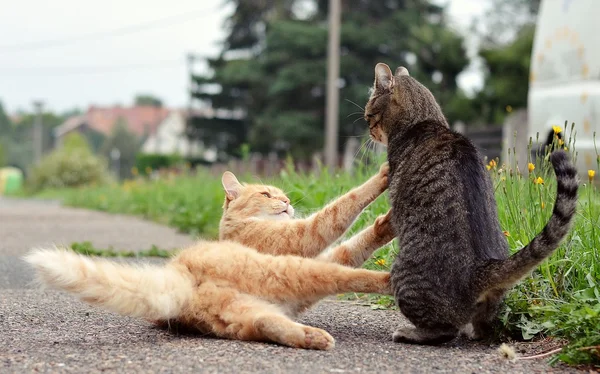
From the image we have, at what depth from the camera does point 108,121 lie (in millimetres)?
80625

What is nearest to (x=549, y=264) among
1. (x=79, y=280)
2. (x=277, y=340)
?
(x=277, y=340)

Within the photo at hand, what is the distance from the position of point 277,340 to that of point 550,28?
6.98m

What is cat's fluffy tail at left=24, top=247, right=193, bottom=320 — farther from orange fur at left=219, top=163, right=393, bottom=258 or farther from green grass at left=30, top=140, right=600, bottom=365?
green grass at left=30, top=140, right=600, bottom=365

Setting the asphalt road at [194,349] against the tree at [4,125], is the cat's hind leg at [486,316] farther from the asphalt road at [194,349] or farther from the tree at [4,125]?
the tree at [4,125]

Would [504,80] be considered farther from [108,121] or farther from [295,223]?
[108,121]

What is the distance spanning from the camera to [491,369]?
9.72 feet

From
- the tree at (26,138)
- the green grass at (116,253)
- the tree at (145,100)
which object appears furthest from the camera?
the tree at (145,100)

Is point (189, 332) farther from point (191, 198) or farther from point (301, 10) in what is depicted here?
point (301, 10)

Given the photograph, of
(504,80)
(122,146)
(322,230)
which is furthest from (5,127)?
(322,230)

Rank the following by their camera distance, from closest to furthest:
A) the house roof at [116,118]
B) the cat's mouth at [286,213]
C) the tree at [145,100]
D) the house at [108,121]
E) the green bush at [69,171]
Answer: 1. the cat's mouth at [286,213]
2. the green bush at [69,171]
3. the house at [108,121]
4. the house roof at [116,118]
5. the tree at [145,100]

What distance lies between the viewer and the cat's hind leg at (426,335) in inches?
131

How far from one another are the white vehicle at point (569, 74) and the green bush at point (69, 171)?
1958 centimetres

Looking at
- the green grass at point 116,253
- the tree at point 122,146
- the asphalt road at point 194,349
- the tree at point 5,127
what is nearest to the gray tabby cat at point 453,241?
the asphalt road at point 194,349

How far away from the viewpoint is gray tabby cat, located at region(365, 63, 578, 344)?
3.14 metres
